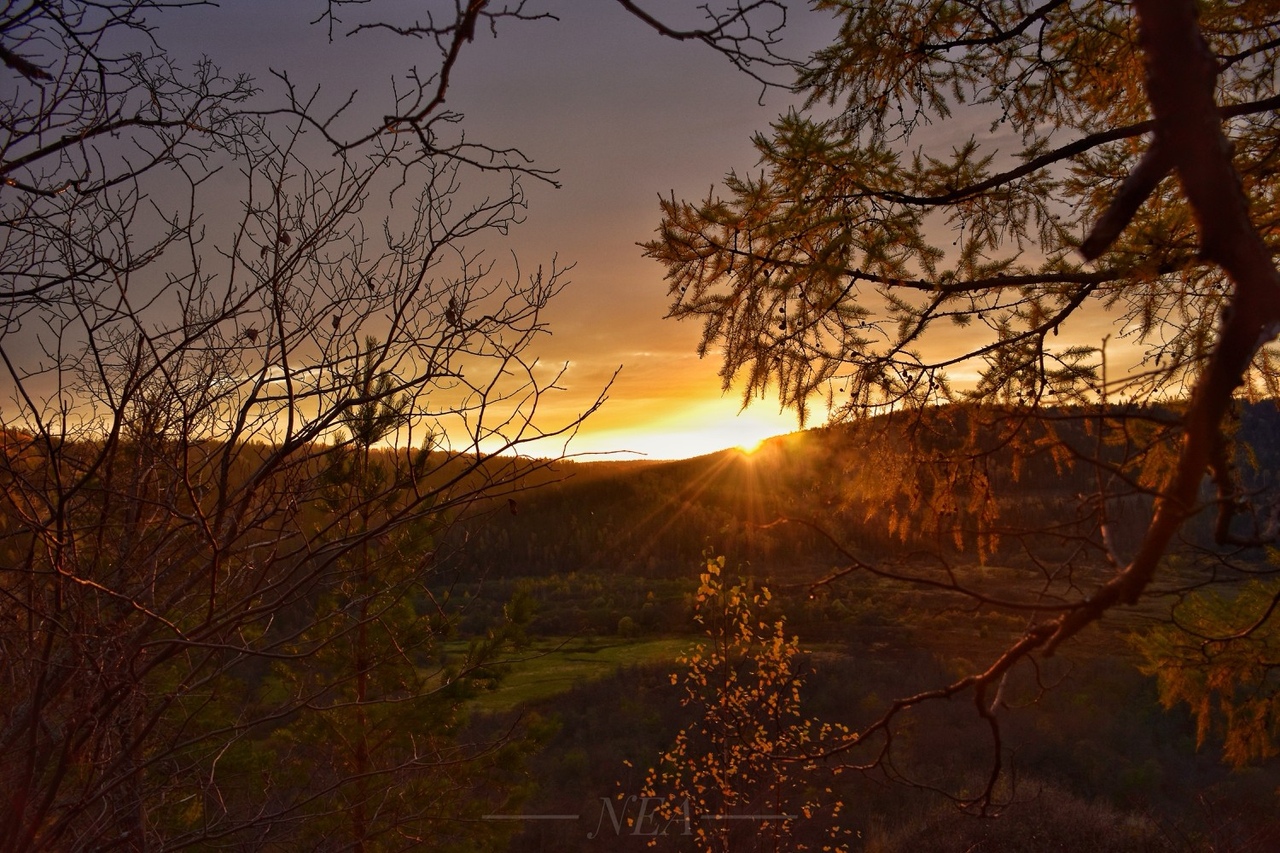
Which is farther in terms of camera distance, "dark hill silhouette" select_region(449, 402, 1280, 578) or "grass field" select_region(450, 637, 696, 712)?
"grass field" select_region(450, 637, 696, 712)

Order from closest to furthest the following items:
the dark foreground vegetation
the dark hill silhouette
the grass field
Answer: the dark hill silhouette
the dark foreground vegetation
the grass field

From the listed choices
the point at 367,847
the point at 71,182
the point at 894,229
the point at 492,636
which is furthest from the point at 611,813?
the point at 71,182

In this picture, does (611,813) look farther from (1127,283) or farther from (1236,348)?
(1236,348)

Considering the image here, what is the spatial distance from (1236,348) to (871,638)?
18.4 meters

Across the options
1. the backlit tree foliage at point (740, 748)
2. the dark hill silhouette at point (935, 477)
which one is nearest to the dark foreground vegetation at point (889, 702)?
the dark hill silhouette at point (935, 477)

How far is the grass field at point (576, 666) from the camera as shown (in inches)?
607

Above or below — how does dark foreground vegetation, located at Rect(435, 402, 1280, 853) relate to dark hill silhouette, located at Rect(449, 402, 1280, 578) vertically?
below

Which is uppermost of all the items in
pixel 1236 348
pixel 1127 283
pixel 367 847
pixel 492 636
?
pixel 1127 283

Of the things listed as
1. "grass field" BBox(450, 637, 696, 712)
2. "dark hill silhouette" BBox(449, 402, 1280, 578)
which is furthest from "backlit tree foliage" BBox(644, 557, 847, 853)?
"grass field" BBox(450, 637, 696, 712)

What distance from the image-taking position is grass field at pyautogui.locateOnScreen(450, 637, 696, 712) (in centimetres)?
1542

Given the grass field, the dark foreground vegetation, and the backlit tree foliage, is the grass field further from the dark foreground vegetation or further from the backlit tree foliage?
the backlit tree foliage

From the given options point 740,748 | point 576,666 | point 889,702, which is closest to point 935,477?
point 740,748

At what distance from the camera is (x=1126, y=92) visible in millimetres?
3533

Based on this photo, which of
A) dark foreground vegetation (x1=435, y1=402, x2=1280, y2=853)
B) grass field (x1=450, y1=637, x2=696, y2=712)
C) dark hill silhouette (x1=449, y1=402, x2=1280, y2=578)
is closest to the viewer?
dark hill silhouette (x1=449, y1=402, x2=1280, y2=578)
